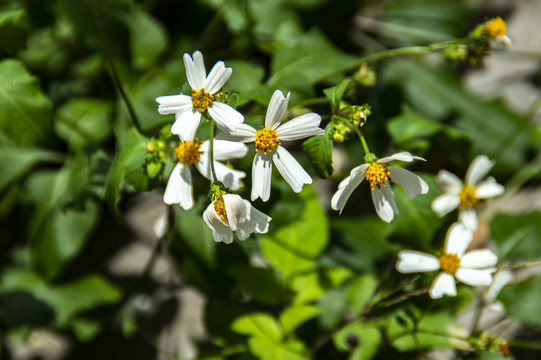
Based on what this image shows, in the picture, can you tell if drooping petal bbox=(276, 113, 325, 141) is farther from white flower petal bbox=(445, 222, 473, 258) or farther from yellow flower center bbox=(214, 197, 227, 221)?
white flower petal bbox=(445, 222, 473, 258)

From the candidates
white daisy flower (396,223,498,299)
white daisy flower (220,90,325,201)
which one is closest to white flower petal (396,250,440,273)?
white daisy flower (396,223,498,299)

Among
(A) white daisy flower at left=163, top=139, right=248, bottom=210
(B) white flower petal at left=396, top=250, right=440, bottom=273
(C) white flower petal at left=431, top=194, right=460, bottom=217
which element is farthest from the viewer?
(C) white flower petal at left=431, top=194, right=460, bottom=217

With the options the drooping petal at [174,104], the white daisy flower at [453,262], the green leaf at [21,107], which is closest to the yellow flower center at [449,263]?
the white daisy flower at [453,262]

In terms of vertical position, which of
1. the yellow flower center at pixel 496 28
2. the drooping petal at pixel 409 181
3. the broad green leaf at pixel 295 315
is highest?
the yellow flower center at pixel 496 28

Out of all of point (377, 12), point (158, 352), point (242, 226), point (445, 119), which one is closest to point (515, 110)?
point (445, 119)

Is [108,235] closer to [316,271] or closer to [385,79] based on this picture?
[316,271]

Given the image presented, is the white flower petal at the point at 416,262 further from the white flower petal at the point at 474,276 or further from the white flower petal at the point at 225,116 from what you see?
the white flower petal at the point at 225,116

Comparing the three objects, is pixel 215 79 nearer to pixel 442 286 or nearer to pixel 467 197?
pixel 442 286
